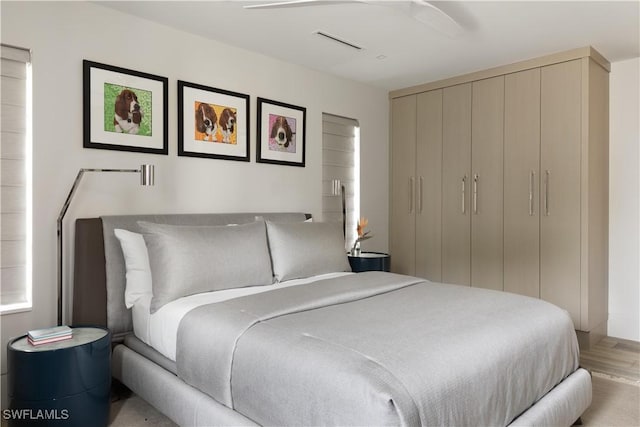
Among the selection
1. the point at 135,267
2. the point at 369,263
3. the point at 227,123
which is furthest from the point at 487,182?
the point at 135,267

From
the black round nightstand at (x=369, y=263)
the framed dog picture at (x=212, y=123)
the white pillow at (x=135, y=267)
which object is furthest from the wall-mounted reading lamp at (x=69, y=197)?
the black round nightstand at (x=369, y=263)

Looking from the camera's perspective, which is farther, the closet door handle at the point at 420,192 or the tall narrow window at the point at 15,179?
the closet door handle at the point at 420,192

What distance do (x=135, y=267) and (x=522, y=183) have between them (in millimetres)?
3234

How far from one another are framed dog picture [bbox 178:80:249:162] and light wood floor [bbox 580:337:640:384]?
3.07 m

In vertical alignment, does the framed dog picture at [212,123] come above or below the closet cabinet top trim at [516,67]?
below

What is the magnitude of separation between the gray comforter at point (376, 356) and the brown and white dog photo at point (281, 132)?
1.73 metres

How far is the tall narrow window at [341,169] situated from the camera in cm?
429

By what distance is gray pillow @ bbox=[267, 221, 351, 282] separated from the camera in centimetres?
300

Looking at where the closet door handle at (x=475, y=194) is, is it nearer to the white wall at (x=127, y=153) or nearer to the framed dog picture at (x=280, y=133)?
the white wall at (x=127, y=153)

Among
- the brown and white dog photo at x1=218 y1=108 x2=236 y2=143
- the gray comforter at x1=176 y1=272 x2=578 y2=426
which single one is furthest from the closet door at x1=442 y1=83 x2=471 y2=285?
the brown and white dog photo at x1=218 y1=108 x2=236 y2=143

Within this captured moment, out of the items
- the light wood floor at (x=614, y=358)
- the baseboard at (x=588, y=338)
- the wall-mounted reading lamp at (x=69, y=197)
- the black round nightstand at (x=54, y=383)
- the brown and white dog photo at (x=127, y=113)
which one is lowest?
the light wood floor at (x=614, y=358)

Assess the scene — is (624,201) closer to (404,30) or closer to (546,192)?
(546,192)

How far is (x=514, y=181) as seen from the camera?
3994 millimetres

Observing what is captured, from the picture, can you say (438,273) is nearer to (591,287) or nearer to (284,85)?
(591,287)
